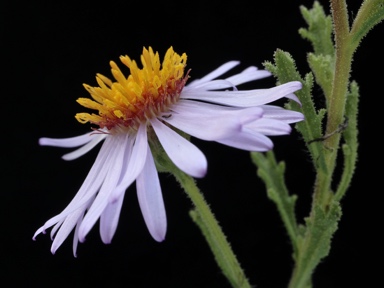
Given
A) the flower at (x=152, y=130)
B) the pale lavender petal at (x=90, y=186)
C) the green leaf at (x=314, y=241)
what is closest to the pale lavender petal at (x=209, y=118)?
the flower at (x=152, y=130)

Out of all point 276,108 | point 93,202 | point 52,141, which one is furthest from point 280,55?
point 52,141

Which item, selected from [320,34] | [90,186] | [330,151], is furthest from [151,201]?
[320,34]

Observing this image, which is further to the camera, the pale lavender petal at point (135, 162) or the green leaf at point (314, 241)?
the green leaf at point (314, 241)

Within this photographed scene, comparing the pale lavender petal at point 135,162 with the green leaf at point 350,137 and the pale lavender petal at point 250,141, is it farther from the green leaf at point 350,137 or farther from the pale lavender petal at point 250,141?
the green leaf at point 350,137

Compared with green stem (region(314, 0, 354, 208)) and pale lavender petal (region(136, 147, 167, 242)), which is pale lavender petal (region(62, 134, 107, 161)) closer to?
pale lavender petal (region(136, 147, 167, 242))

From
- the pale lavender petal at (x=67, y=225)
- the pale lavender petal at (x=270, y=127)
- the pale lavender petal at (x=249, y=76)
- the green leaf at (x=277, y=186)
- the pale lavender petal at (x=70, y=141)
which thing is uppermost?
the pale lavender petal at (x=70, y=141)

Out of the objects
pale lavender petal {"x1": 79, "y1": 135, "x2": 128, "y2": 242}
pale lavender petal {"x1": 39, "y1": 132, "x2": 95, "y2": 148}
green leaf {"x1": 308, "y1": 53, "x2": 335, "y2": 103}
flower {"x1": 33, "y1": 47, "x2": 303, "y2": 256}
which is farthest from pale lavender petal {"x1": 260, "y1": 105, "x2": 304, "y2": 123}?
pale lavender petal {"x1": 39, "y1": 132, "x2": 95, "y2": 148}

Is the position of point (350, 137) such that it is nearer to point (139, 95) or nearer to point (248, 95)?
point (248, 95)
